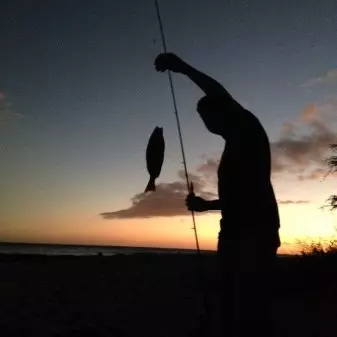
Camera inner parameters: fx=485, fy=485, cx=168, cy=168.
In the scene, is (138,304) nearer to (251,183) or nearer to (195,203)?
(195,203)

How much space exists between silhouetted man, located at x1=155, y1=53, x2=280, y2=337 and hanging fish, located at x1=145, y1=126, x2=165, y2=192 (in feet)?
2.39

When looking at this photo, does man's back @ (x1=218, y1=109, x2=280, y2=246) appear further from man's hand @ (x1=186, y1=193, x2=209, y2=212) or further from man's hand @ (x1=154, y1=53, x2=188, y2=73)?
man's hand @ (x1=154, y1=53, x2=188, y2=73)

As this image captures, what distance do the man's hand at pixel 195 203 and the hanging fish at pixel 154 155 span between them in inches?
16.2

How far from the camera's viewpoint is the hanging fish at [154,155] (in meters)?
4.30

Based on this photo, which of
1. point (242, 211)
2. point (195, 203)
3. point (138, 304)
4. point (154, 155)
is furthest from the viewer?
point (138, 304)

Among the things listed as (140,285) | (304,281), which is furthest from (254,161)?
(140,285)

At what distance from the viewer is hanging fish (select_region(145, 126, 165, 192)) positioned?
4.30 m

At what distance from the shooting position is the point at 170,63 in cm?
367

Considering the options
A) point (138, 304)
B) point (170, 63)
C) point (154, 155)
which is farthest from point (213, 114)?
point (138, 304)

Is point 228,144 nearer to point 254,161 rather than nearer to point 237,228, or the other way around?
point 254,161

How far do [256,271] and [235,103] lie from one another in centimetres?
121

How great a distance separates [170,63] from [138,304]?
17.2 ft


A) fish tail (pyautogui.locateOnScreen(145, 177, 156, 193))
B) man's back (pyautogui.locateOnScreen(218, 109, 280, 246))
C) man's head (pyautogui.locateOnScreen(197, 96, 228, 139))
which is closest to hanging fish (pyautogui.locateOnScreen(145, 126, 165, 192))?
fish tail (pyautogui.locateOnScreen(145, 177, 156, 193))

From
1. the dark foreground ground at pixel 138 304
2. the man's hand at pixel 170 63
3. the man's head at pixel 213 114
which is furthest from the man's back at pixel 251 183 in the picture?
the dark foreground ground at pixel 138 304
